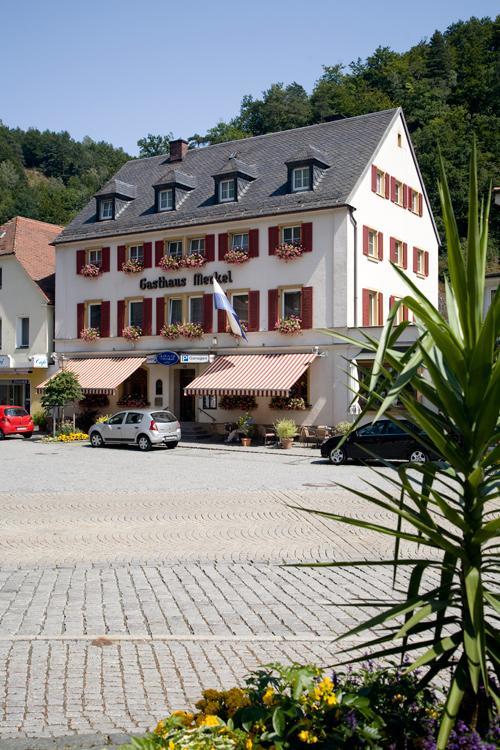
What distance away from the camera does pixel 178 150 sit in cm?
4269

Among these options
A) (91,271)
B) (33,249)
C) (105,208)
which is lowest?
(91,271)

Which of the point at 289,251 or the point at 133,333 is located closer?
the point at 289,251

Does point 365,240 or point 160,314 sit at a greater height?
point 365,240

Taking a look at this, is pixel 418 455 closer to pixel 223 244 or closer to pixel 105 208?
pixel 223 244

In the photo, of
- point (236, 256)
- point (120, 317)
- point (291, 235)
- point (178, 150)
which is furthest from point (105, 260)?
point (291, 235)

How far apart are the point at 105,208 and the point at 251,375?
563 inches

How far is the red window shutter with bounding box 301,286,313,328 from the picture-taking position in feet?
104

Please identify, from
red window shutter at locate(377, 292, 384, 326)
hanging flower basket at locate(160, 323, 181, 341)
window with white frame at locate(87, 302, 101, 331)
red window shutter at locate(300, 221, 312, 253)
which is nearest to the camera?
red window shutter at locate(300, 221, 312, 253)

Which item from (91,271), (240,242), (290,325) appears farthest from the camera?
(91,271)

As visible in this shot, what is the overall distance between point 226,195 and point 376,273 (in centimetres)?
791

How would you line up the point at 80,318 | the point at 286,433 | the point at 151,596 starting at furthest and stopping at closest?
the point at 80,318 → the point at 286,433 → the point at 151,596

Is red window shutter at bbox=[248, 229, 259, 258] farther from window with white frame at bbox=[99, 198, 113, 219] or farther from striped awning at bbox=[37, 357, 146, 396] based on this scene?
window with white frame at bbox=[99, 198, 113, 219]

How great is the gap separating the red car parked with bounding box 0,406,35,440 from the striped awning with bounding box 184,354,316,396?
8.67 m

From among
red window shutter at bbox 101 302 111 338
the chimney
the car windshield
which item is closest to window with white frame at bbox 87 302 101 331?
red window shutter at bbox 101 302 111 338
